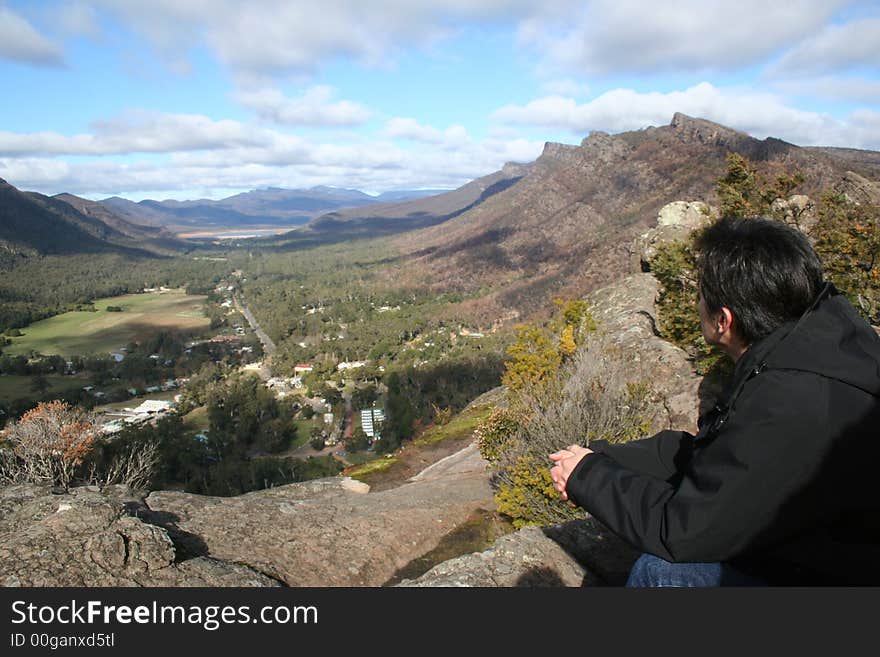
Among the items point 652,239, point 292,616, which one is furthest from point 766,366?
point 652,239

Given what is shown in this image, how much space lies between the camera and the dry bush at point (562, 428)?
7969mm

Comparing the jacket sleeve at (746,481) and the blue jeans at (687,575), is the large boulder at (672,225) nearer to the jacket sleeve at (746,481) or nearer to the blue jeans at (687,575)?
the blue jeans at (687,575)

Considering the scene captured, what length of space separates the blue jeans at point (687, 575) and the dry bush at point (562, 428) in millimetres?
5351

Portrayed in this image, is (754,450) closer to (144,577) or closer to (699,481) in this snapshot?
(699,481)

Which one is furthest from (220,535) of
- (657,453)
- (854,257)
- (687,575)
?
(854,257)

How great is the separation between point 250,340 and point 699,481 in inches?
3867

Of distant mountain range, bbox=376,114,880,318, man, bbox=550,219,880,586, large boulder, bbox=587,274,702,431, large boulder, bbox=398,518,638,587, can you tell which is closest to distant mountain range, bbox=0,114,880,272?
distant mountain range, bbox=376,114,880,318

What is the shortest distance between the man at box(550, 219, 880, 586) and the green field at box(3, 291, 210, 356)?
9864 centimetres

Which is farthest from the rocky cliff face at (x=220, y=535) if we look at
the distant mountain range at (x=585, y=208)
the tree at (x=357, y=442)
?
the distant mountain range at (x=585, y=208)

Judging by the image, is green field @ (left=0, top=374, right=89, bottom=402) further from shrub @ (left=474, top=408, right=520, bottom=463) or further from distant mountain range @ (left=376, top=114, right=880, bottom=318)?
shrub @ (left=474, top=408, right=520, bottom=463)

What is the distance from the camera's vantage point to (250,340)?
93.1 meters

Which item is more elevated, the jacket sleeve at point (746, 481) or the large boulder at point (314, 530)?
the jacket sleeve at point (746, 481)

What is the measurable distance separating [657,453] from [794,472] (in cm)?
98

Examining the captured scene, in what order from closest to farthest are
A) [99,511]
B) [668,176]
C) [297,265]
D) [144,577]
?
[144,577]
[99,511]
[668,176]
[297,265]
